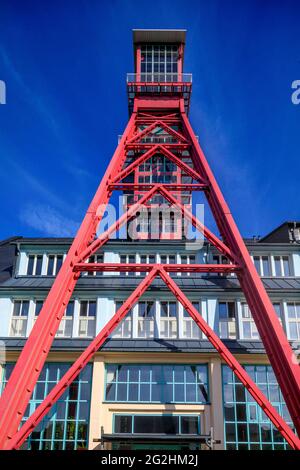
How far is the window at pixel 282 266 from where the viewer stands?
2048 cm

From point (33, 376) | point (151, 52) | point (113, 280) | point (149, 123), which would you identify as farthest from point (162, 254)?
point (151, 52)

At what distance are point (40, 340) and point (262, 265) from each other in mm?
11599

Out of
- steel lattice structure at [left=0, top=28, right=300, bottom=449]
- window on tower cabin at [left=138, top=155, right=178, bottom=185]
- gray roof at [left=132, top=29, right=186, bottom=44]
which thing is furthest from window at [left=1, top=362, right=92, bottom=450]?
gray roof at [left=132, top=29, right=186, bottom=44]

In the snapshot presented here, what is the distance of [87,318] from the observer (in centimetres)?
1858

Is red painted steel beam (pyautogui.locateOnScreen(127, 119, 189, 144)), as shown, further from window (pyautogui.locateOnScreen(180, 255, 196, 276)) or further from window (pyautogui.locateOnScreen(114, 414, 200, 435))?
window (pyautogui.locateOnScreen(114, 414, 200, 435))

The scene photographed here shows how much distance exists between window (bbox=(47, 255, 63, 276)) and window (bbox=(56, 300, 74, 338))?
7.21 feet

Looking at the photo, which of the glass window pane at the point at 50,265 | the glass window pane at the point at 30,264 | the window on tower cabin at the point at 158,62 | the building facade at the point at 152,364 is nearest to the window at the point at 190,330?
the building facade at the point at 152,364

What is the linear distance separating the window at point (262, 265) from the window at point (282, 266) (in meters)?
0.36

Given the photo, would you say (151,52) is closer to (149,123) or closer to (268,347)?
(149,123)

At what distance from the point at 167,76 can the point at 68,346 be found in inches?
643

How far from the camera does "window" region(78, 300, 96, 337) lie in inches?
719

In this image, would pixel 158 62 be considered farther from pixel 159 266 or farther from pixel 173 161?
pixel 159 266
